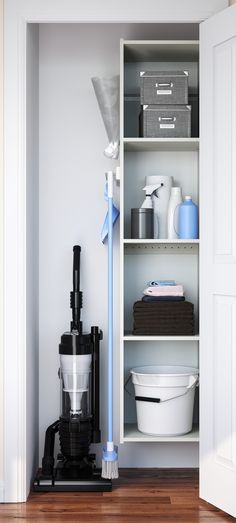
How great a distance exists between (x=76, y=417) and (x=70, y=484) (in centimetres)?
29

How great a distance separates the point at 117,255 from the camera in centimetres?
369

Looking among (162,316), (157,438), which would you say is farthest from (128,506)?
(162,316)

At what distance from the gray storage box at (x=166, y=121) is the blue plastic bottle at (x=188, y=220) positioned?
306mm

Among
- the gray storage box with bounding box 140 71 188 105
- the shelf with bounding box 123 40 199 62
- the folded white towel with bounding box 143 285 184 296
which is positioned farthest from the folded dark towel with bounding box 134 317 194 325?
the shelf with bounding box 123 40 199 62

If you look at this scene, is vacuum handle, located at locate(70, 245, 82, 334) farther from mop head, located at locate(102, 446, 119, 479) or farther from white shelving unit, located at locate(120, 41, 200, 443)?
mop head, located at locate(102, 446, 119, 479)

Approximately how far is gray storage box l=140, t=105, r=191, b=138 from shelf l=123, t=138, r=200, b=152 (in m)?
0.04

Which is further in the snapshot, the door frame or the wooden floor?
the door frame

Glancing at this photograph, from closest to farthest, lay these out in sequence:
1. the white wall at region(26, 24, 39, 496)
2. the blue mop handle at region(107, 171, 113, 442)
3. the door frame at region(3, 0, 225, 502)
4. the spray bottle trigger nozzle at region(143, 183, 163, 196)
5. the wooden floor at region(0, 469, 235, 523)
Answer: the wooden floor at region(0, 469, 235, 523) < the door frame at region(3, 0, 225, 502) < the white wall at region(26, 24, 39, 496) < the blue mop handle at region(107, 171, 113, 442) < the spray bottle trigger nozzle at region(143, 183, 163, 196)

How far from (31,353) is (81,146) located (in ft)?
3.40

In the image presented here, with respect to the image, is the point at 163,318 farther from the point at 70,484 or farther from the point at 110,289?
the point at 70,484

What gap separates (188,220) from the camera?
3.40 m

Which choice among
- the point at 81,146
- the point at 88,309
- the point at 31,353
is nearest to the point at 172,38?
the point at 81,146

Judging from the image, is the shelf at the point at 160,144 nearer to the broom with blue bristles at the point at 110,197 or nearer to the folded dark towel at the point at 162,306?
the broom with blue bristles at the point at 110,197

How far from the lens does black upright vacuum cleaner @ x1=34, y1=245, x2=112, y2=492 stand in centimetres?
332
